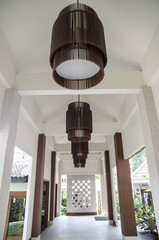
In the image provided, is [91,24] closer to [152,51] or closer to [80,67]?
[80,67]

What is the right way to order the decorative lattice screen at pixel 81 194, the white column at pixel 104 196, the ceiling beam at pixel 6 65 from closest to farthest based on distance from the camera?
the ceiling beam at pixel 6 65 → the white column at pixel 104 196 → the decorative lattice screen at pixel 81 194

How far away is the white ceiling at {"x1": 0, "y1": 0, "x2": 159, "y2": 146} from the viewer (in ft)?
8.68

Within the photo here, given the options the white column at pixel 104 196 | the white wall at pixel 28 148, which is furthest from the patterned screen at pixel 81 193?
the white wall at pixel 28 148

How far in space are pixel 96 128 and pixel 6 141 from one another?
12.1ft

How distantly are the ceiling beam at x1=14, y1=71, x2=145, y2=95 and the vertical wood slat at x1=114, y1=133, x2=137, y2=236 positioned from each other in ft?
9.15

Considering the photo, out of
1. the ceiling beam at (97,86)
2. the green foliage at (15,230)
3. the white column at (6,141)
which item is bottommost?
the green foliage at (15,230)

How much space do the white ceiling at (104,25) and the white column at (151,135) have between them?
810mm

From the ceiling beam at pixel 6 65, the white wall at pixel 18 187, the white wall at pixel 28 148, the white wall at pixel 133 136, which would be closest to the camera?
the ceiling beam at pixel 6 65

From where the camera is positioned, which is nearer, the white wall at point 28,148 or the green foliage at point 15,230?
the white wall at point 28,148

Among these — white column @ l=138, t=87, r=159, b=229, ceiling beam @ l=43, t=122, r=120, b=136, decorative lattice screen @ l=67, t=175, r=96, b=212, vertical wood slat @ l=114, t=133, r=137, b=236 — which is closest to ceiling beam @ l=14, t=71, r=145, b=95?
white column @ l=138, t=87, r=159, b=229

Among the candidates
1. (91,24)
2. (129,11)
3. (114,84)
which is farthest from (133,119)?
(91,24)

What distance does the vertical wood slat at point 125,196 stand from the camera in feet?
15.9

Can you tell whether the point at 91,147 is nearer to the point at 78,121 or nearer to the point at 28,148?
the point at 28,148

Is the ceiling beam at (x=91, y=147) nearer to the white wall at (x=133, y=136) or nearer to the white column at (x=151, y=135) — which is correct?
the white wall at (x=133, y=136)
